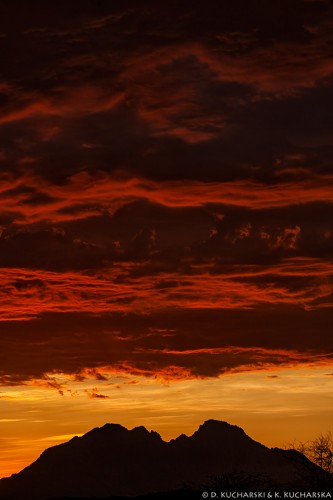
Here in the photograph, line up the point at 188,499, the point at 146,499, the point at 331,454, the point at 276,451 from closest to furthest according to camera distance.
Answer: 1. the point at 331,454
2. the point at 276,451
3. the point at 188,499
4. the point at 146,499

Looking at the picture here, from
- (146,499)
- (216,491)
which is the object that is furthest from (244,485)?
(146,499)

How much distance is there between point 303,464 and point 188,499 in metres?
30.2

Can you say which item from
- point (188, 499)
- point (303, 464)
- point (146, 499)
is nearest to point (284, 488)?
point (303, 464)

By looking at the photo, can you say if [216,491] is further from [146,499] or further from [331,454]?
[146,499]

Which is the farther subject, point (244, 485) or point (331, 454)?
point (244, 485)

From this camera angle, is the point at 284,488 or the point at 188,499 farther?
the point at 188,499

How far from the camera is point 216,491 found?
305 ft

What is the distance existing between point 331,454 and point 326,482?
3268 mm

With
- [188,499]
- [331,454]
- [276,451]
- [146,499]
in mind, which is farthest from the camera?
[146,499]

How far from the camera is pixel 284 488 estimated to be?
9556 centimetres

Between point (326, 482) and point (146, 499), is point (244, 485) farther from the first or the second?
point (146, 499)

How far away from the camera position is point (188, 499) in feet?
363

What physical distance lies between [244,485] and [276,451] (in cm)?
780

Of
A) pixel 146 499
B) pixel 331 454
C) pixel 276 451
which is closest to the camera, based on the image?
pixel 331 454
